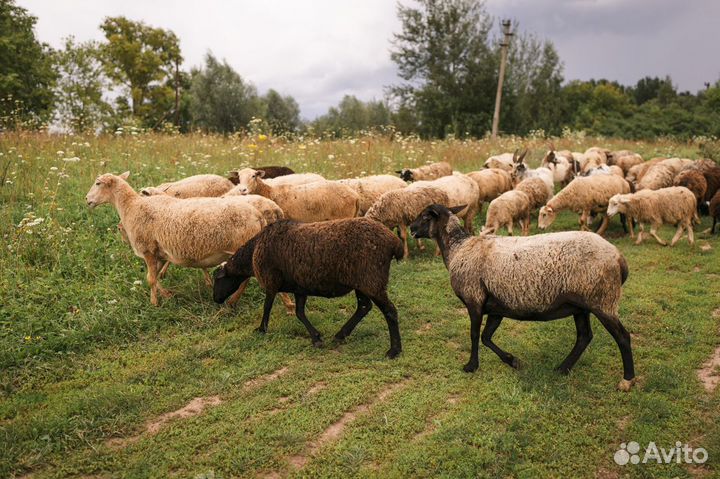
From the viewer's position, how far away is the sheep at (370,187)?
11.6 metres

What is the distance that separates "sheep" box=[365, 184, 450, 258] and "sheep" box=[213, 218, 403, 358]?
3.73m

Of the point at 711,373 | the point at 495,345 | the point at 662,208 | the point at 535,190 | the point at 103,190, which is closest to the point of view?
the point at 711,373

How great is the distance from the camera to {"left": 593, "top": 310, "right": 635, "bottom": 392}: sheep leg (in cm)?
541

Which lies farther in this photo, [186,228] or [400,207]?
[400,207]

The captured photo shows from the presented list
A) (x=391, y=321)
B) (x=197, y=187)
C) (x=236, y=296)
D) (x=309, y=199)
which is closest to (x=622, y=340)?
(x=391, y=321)

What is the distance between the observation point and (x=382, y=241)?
6.47 m

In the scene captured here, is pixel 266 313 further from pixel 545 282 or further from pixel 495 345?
→ pixel 545 282

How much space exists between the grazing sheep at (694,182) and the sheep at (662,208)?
4.24 ft

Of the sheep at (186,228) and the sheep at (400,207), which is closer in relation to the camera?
the sheep at (186,228)

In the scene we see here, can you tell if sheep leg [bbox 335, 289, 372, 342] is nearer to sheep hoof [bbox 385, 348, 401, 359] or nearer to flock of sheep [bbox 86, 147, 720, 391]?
flock of sheep [bbox 86, 147, 720, 391]

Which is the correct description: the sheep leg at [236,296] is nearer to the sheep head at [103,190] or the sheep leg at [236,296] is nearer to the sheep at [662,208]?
the sheep head at [103,190]

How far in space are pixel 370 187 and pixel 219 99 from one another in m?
29.7

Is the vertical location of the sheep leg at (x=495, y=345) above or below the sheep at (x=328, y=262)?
below

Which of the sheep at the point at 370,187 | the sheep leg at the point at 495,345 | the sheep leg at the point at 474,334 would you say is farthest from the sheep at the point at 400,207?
the sheep leg at the point at 474,334
